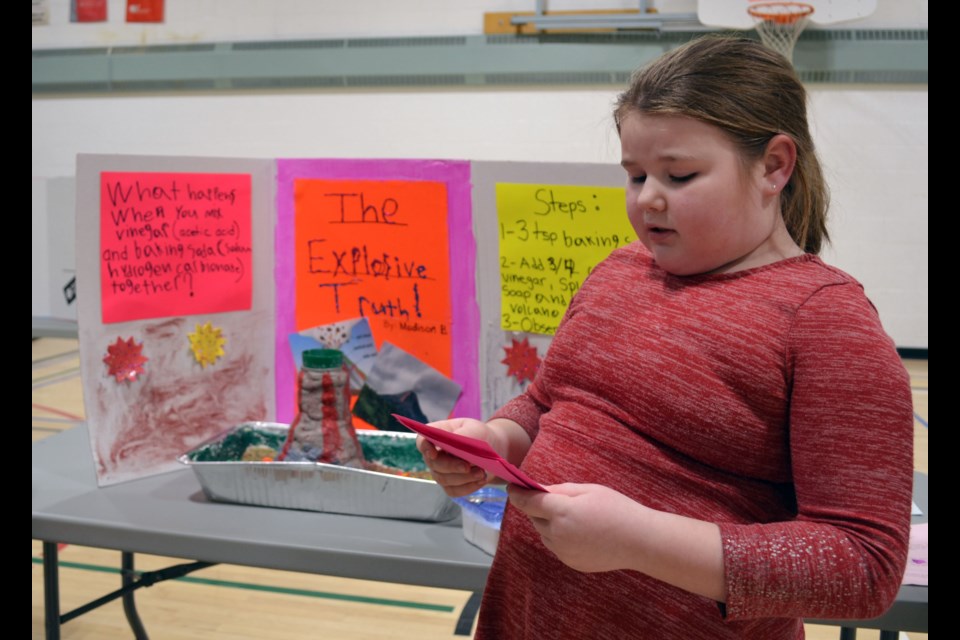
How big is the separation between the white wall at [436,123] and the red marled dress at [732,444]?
364 cm

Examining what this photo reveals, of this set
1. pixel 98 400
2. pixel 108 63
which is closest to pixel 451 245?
pixel 98 400

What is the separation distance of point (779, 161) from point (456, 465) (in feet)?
1.26

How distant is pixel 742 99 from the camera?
698mm

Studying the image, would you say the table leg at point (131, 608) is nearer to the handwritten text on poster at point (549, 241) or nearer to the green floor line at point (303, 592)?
the green floor line at point (303, 592)

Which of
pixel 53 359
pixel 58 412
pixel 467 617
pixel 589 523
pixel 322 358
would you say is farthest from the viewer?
pixel 53 359

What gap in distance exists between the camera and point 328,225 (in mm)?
1443

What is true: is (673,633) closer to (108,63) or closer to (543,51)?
(543,51)

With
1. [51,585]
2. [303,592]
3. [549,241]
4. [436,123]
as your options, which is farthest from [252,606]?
[436,123]

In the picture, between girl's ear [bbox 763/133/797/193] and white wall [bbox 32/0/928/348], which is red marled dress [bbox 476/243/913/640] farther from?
white wall [bbox 32/0/928/348]

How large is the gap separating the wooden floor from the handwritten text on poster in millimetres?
1040

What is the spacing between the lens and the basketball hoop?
14.0 feet

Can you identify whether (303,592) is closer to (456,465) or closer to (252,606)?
(252,606)

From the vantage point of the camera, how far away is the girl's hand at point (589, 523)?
2.08ft

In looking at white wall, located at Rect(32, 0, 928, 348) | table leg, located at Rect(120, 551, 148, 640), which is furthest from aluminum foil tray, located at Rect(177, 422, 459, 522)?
white wall, located at Rect(32, 0, 928, 348)
